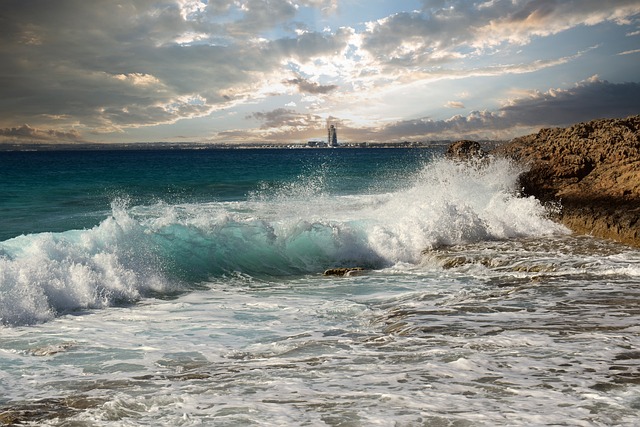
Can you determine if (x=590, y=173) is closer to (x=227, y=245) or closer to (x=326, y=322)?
(x=227, y=245)

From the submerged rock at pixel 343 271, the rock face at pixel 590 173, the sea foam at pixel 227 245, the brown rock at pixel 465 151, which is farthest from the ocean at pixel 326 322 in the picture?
the brown rock at pixel 465 151

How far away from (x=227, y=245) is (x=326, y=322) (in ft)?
20.4

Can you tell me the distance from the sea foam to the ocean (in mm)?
44

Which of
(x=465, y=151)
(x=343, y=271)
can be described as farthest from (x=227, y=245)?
(x=465, y=151)

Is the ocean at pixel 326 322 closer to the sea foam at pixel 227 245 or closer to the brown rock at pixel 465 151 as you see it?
the sea foam at pixel 227 245

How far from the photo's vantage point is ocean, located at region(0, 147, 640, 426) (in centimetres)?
470

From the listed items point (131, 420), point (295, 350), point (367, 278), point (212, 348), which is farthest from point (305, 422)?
point (367, 278)

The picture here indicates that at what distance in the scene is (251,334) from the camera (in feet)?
23.3

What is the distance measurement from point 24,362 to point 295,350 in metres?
3.03

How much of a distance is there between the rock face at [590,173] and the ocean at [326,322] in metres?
0.80

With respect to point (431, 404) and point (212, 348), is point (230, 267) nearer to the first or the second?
point (212, 348)

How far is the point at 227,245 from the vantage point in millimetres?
13188

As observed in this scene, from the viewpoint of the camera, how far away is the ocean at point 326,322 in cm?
470

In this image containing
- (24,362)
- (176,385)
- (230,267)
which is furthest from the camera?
(230,267)
